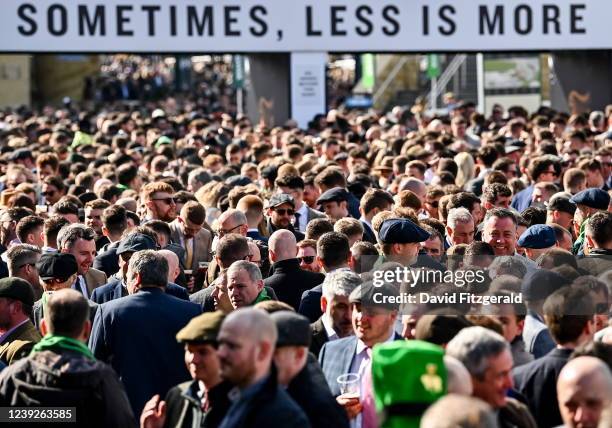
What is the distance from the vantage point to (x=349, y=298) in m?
7.88

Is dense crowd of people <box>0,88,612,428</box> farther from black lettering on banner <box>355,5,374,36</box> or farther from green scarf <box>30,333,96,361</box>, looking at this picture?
black lettering on banner <box>355,5,374,36</box>

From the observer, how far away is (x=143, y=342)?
839cm

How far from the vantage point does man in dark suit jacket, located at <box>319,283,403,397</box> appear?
7438mm

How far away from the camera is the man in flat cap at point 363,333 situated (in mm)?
7438

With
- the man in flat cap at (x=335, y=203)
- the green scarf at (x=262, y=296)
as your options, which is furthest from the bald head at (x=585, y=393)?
the man in flat cap at (x=335, y=203)

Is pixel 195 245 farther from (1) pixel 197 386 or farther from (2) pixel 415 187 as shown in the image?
(1) pixel 197 386

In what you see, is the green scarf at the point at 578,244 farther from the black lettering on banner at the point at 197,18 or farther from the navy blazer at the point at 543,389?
the black lettering on banner at the point at 197,18

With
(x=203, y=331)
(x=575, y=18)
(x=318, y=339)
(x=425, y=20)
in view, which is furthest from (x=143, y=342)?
(x=575, y=18)

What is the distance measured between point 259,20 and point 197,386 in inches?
923

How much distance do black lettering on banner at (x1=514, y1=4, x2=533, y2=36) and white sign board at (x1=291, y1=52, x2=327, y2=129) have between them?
3942 mm

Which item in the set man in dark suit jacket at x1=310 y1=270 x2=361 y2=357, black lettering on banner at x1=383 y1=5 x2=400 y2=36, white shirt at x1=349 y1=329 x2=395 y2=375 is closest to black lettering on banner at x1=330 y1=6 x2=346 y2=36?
black lettering on banner at x1=383 y1=5 x2=400 y2=36

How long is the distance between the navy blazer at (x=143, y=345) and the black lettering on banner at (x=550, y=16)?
2281cm

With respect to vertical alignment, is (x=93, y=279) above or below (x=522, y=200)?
below

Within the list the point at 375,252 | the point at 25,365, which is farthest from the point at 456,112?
the point at 25,365
